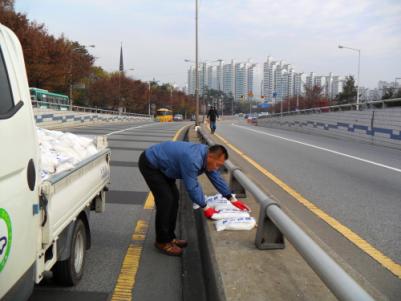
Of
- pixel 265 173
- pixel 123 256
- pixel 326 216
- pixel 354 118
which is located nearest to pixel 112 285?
pixel 123 256

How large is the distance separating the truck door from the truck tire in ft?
3.50

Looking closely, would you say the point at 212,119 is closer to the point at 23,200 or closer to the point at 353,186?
the point at 353,186

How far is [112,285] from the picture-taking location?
427cm

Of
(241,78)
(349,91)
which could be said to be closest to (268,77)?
(241,78)

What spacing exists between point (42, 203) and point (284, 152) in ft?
42.3

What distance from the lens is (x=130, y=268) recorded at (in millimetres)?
4719

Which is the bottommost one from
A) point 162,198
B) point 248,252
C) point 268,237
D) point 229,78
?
point 248,252

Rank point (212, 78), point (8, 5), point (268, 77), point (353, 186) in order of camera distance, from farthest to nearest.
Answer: point (212, 78), point (268, 77), point (8, 5), point (353, 186)

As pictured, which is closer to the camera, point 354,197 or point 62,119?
point 354,197

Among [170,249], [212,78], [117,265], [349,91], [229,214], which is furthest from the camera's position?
[212,78]

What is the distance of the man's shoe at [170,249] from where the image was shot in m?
5.08

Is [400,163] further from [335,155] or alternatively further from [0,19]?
[0,19]

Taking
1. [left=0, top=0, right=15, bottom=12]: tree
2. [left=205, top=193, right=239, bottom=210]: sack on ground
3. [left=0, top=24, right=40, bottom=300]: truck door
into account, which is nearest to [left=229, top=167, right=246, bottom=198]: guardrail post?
[left=205, top=193, right=239, bottom=210]: sack on ground

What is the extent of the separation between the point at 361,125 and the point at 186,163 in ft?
61.3
